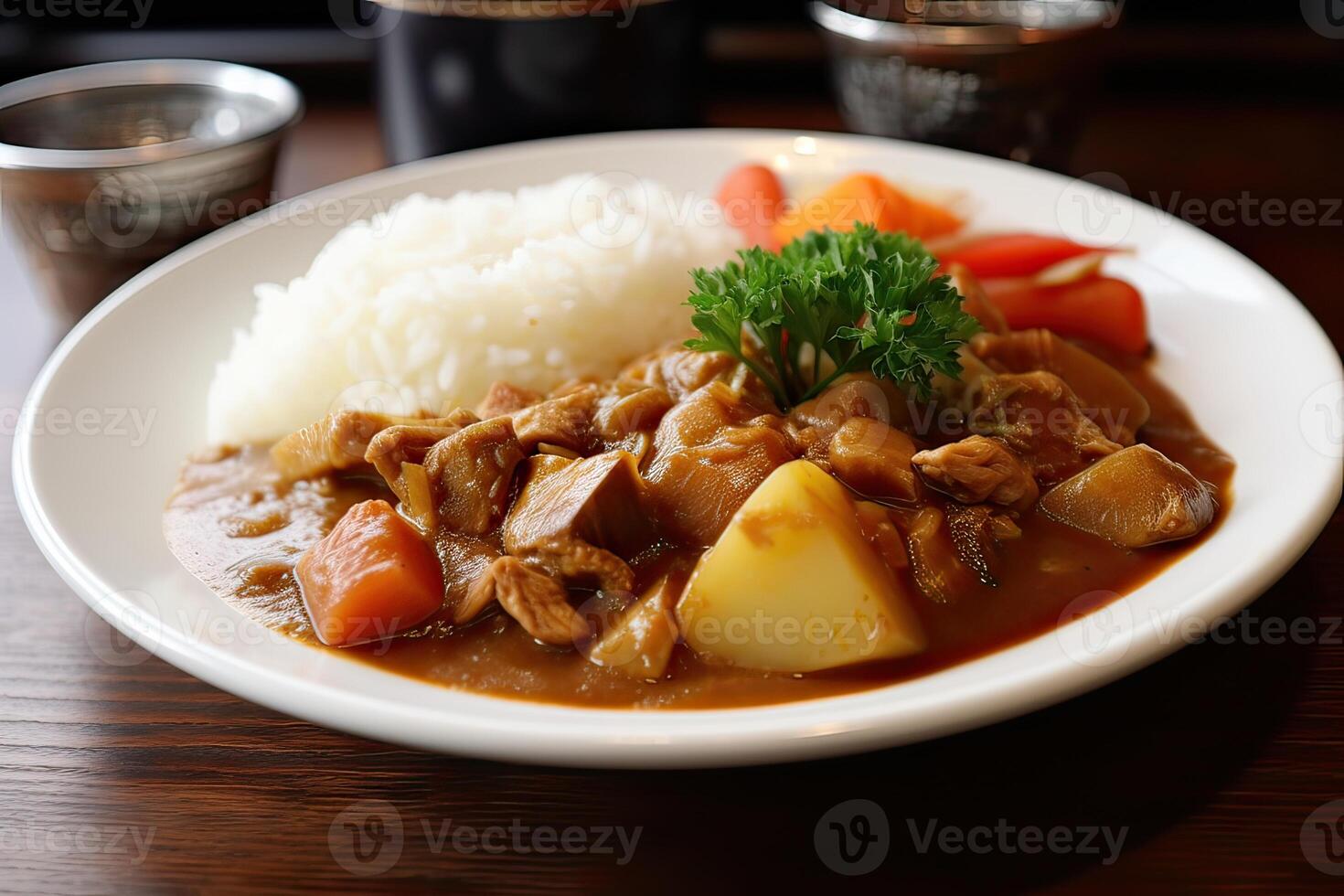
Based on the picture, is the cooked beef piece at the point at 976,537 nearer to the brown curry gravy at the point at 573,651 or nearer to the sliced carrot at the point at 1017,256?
the brown curry gravy at the point at 573,651

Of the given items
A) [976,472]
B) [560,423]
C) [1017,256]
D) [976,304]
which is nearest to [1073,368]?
[976,304]

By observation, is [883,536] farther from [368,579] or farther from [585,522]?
[368,579]

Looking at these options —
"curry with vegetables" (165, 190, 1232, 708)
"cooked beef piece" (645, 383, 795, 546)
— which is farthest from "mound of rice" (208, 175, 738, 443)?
"cooked beef piece" (645, 383, 795, 546)

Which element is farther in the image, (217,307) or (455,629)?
(217,307)

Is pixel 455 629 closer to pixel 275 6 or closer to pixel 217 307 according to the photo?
pixel 217 307

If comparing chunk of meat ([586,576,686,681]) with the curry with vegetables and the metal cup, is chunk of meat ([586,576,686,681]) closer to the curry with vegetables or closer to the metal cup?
the curry with vegetables

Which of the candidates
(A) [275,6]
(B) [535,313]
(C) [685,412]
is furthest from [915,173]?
(A) [275,6]

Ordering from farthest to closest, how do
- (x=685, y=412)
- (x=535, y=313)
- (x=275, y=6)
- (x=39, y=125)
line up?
1. (x=275, y=6)
2. (x=39, y=125)
3. (x=535, y=313)
4. (x=685, y=412)

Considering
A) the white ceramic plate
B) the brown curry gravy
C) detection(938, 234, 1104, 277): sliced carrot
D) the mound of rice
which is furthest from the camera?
detection(938, 234, 1104, 277): sliced carrot
